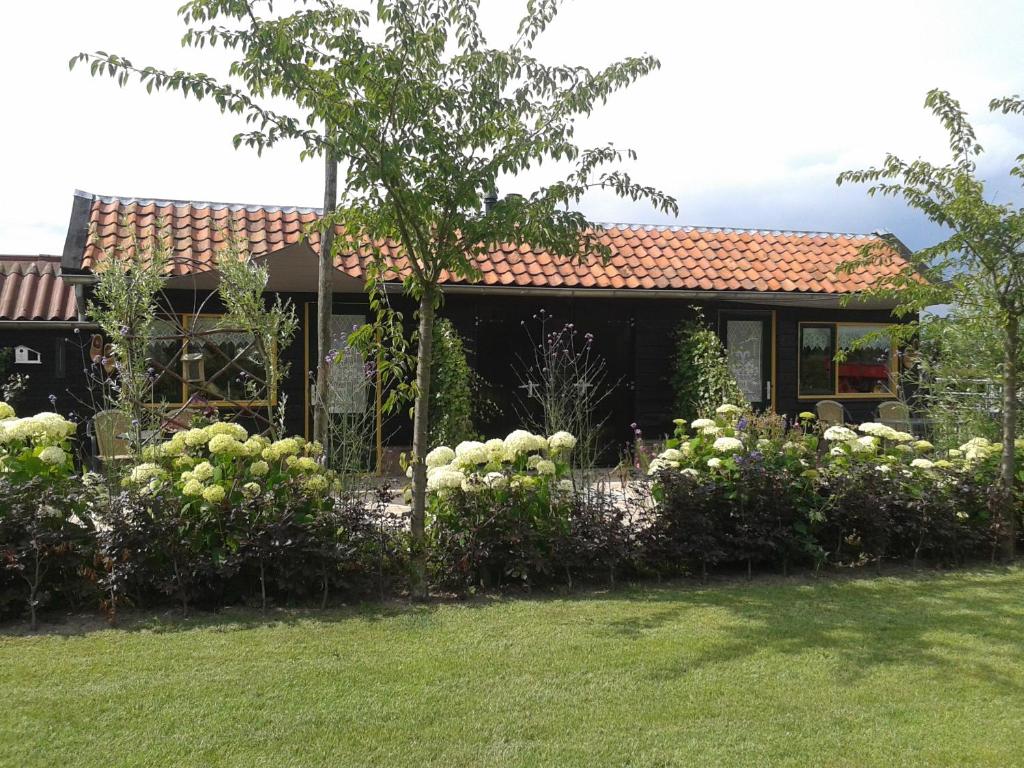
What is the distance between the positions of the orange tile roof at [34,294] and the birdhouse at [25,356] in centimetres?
39

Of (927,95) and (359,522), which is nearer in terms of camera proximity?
(359,522)

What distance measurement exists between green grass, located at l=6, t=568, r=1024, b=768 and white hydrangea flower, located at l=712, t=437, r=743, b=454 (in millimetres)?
1175

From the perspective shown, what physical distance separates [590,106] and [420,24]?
4.05ft

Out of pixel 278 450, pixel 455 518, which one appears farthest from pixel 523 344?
pixel 278 450

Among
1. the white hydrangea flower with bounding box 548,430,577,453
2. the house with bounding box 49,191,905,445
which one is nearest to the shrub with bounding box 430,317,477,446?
the house with bounding box 49,191,905,445

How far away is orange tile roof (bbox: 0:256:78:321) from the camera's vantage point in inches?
431

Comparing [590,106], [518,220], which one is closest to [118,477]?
[518,220]

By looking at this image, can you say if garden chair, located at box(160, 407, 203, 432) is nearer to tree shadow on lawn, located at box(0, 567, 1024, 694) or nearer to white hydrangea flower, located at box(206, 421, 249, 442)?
white hydrangea flower, located at box(206, 421, 249, 442)

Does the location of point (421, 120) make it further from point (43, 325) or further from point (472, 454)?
point (43, 325)

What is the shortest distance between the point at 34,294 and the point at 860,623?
10.9 m

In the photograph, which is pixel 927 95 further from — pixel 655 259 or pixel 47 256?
pixel 47 256

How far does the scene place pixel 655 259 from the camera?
12.3 metres

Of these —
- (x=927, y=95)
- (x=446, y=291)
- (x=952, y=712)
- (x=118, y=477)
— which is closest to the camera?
(x=952, y=712)

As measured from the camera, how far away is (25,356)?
10.9 m
